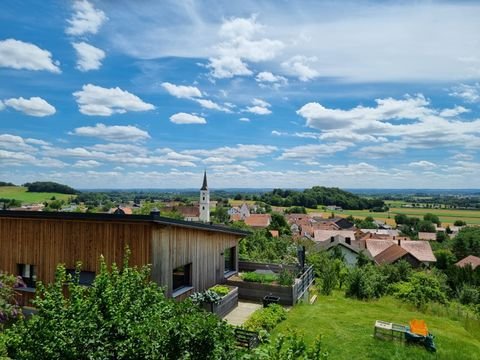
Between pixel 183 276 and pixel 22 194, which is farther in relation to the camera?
pixel 22 194

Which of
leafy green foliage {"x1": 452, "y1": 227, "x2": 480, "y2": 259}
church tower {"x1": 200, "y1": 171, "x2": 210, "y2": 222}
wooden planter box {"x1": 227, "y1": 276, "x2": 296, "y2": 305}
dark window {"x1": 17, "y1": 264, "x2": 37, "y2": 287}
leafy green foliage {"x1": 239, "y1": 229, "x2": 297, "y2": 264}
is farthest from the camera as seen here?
church tower {"x1": 200, "y1": 171, "x2": 210, "y2": 222}

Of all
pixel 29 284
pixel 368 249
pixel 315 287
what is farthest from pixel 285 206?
pixel 29 284

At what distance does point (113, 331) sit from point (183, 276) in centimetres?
922

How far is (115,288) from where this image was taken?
5785 millimetres

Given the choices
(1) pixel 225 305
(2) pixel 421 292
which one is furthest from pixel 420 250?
(1) pixel 225 305

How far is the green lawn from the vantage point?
10.6 meters

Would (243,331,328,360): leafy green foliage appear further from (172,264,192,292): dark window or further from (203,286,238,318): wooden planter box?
(172,264,192,292): dark window

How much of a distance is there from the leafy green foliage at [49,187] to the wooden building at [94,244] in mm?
95318

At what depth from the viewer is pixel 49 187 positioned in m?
103

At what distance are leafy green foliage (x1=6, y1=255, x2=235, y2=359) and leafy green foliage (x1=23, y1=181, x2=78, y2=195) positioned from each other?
104413 millimetres

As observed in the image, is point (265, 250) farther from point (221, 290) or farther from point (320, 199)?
point (320, 199)

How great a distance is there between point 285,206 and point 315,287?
135741mm

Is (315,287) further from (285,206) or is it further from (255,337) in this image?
(285,206)

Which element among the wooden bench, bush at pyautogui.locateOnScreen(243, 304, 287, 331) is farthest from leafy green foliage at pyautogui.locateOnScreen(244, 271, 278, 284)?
the wooden bench
